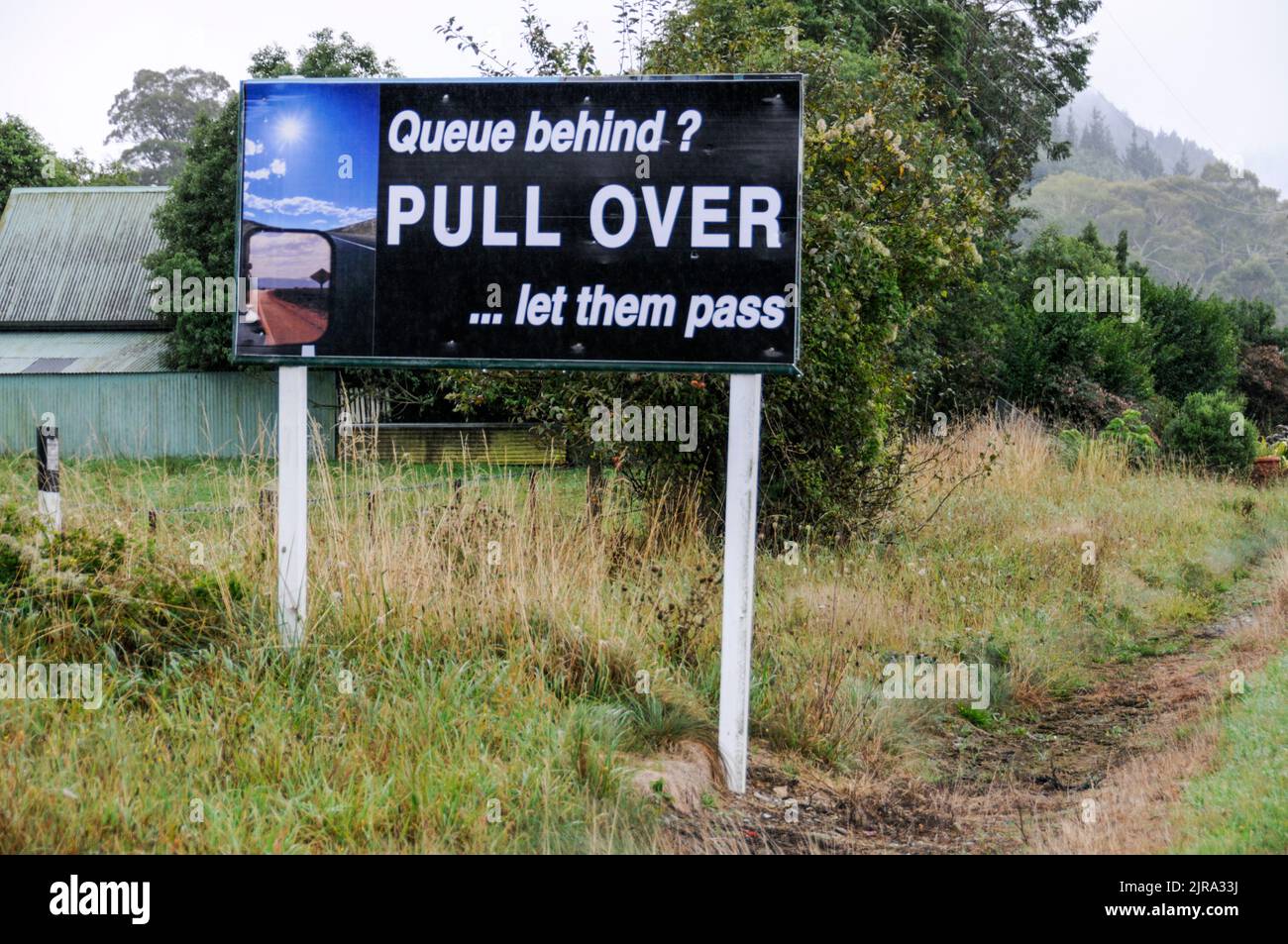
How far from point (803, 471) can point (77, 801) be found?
679 centimetres

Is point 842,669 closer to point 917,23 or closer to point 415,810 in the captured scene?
point 415,810

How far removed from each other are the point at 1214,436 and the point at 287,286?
18104 mm

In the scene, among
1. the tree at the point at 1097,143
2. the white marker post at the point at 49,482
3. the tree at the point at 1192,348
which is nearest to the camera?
the white marker post at the point at 49,482

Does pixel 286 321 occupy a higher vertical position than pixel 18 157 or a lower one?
lower

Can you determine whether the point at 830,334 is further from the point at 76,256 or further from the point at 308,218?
the point at 76,256

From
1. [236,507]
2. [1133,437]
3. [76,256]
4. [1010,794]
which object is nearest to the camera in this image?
[1010,794]

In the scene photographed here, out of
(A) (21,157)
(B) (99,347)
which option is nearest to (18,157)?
(A) (21,157)

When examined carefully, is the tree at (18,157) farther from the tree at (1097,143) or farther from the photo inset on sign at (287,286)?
the tree at (1097,143)

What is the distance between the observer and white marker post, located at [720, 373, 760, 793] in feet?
18.8

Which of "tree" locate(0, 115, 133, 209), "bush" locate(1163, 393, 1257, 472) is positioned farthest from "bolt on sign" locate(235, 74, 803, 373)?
"tree" locate(0, 115, 133, 209)

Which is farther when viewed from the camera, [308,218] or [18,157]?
[18,157]

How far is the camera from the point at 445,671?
5.75m

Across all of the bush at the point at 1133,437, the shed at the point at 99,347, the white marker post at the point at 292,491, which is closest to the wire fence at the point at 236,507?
the white marker post at the point at 292,491

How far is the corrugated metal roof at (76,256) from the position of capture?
30.8 metres
